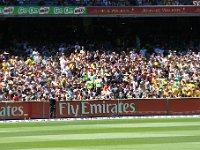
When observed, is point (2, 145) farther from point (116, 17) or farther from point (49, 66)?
point (116, 17)

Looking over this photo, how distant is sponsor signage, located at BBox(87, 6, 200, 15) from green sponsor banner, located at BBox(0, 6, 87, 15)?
897mm

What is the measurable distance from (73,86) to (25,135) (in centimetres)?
1096

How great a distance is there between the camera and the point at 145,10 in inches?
1480

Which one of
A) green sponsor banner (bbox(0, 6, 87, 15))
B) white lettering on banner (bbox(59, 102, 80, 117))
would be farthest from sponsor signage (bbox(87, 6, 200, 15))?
white lettering on banner (bbox(59, 102, 80, 117))

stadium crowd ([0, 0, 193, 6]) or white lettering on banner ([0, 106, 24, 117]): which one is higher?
stadium crowd ([0, 0, 193, 6])

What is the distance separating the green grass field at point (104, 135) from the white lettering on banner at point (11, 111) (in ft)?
8.39

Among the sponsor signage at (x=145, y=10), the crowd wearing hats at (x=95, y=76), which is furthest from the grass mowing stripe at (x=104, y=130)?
the sponsor signage at (x=145, y=10)

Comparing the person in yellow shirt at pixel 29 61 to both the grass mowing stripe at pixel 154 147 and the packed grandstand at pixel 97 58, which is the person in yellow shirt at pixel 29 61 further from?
the grass mowing stripe at pixel 154 147

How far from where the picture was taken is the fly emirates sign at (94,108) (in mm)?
28297

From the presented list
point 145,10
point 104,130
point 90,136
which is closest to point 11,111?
point 104,130

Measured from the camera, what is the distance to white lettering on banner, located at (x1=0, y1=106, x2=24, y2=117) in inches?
1073

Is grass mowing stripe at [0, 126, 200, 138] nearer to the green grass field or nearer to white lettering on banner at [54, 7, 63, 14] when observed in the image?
the green grass field

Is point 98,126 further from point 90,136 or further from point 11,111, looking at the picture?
point 11,111

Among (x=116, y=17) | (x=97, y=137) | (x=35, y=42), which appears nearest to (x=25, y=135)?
(x=97, y=137)
